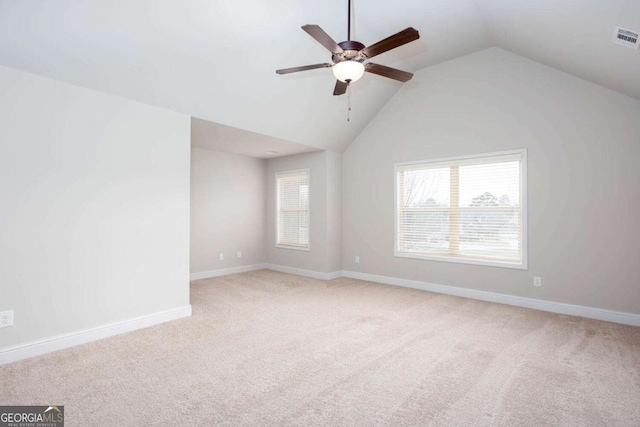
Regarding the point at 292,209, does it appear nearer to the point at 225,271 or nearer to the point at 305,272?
the point at 305,272

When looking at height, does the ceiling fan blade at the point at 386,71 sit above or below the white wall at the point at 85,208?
above

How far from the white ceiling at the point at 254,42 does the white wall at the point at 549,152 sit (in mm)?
302

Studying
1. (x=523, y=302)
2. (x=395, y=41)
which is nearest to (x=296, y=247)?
(x=523, y=302)

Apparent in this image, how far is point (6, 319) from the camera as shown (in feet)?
8.93

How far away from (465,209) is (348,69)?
10.6ft

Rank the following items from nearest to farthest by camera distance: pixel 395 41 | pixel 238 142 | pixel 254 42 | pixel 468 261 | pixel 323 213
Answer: pixel 395 41
pixel 254 42
pixel 468 261
pixel 238 142
pixel 323 213

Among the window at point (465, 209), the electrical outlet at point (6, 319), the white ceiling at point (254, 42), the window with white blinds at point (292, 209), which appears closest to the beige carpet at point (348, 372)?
the electrical outlet at point (6, 319)

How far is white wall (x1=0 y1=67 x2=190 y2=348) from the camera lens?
2.77m

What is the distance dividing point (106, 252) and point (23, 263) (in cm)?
62

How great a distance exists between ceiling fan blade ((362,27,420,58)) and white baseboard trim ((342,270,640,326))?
3.69 metres

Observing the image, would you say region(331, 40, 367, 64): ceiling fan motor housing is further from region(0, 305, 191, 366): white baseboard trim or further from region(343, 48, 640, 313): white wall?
region(0, 305, 191, 366): white baseboard trim

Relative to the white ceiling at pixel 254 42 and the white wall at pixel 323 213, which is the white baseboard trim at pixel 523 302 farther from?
the white ceiling at pixel 254 42

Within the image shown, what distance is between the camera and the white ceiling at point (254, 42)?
2611mm

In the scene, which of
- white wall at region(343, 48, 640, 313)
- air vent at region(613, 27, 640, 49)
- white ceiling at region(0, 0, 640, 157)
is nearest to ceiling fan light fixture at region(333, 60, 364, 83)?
white ceiling at region(0, 0, 640, 157)
